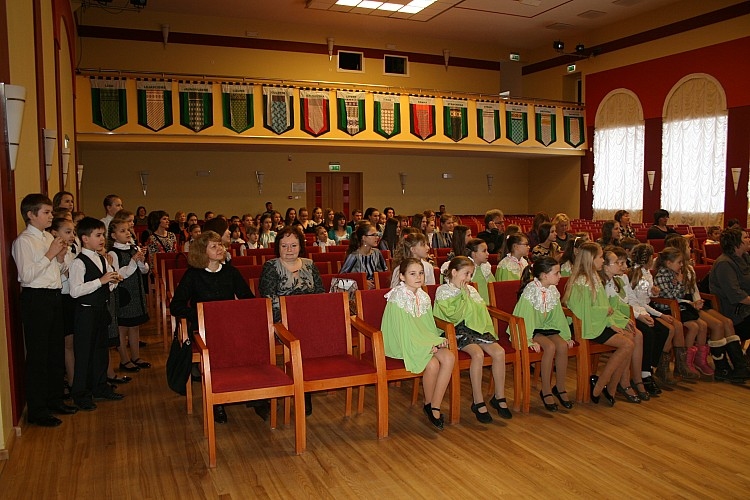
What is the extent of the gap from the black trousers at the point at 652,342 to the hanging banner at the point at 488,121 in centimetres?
1064

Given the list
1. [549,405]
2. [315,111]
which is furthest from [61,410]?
[315,111]

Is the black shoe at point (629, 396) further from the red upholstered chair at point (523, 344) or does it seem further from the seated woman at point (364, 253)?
the seated woman at point (364, 253)

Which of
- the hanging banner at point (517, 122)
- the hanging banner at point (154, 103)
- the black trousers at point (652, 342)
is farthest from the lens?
the hanging banner at point (517, 122)

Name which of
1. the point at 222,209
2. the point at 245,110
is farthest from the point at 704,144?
the point at 222,209

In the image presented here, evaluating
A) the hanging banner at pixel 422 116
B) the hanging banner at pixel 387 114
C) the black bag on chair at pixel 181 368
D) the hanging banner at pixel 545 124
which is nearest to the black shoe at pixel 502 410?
the black bag on chair at pixel 181 368

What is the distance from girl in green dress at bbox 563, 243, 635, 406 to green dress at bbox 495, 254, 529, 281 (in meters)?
0.86

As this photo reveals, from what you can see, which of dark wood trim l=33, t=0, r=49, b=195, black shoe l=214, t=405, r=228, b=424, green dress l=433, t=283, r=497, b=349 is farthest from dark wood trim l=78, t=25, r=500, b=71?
green dress l=433, t=283, r=497, b=349

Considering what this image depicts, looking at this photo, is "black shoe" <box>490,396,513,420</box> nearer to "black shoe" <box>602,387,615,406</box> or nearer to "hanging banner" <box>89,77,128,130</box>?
"black shoe" <box>602,387,615,406</box>

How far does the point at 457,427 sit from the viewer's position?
4.07 meters

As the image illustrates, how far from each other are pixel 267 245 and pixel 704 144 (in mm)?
10432

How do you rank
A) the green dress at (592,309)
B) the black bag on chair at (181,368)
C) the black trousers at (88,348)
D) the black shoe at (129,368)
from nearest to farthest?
the black bag on chair at (181,368) → the black trousers at (88,348) → the green dress at (592,309) → the black shoe at (129,368)

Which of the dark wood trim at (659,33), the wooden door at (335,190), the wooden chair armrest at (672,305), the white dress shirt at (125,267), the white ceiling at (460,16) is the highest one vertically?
the white ceiling at (460,16)

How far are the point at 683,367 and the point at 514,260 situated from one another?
1.64 m

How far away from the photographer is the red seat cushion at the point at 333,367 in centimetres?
376
